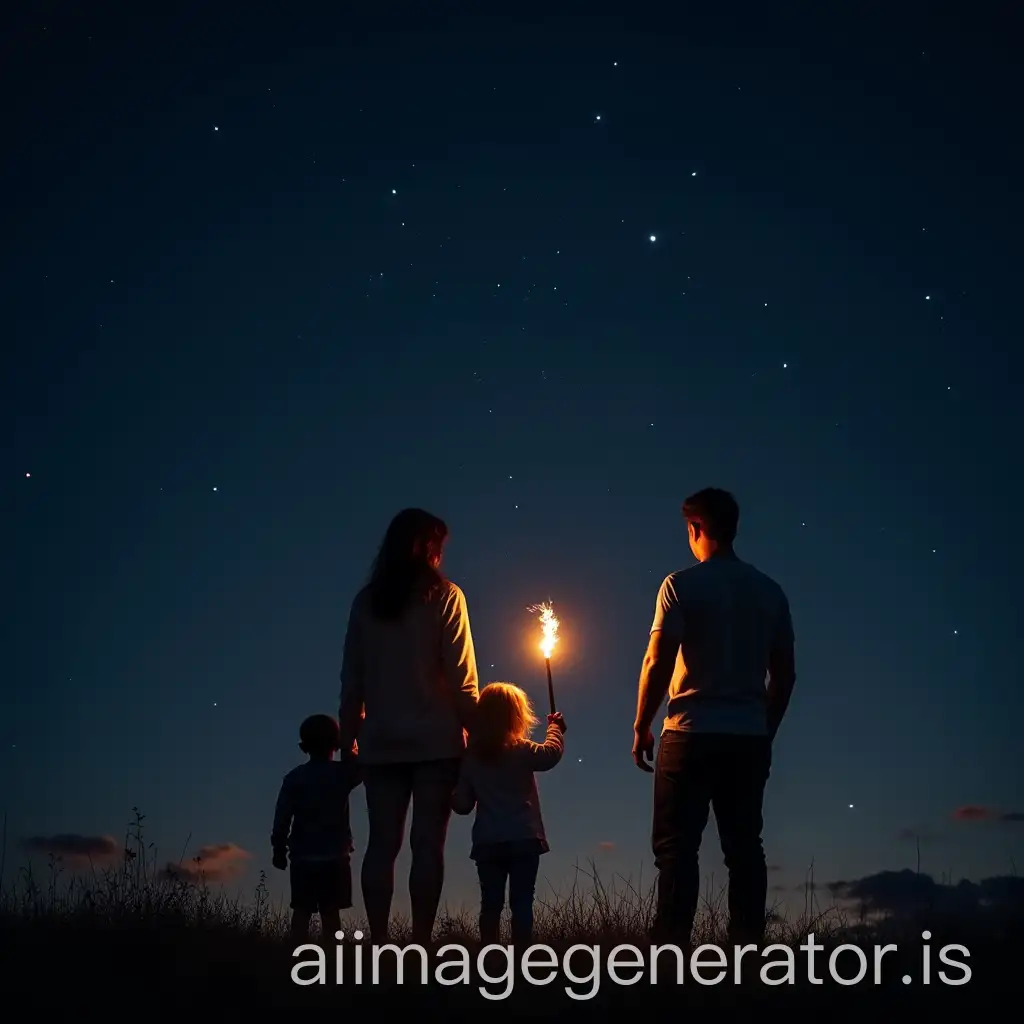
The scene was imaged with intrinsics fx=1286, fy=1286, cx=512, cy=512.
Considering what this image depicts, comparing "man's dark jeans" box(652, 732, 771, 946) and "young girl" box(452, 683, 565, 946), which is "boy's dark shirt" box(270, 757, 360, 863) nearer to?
"young girl" box(452, 683, 565, 946)

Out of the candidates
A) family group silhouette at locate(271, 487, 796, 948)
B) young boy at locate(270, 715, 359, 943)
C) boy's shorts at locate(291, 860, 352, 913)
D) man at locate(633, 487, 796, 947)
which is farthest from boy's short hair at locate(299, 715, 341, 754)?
man at locate(633, 487, 796, 947)

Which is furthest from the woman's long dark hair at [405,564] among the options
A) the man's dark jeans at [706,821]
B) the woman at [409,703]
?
the man's dark jeans at [706,821]

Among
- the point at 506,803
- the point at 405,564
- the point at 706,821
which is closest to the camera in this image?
the point at 706,821

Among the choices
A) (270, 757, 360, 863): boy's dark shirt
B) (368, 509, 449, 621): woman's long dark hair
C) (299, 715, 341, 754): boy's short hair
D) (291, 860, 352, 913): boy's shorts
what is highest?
(368, 509, 449, 621): woman's long dark hair

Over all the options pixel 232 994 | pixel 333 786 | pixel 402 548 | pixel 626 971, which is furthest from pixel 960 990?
pixel 333 786

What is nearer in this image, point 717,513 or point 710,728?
point 710,728

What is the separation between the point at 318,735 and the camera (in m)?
8.80

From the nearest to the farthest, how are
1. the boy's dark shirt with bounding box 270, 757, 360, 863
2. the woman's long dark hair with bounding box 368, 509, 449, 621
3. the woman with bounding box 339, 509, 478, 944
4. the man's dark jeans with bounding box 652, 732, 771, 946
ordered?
the man's dark jeans with bounding box 652, 732, 771, 946, the woman with bounding box 339, 509, 478, 944, the woman's long dark hair with bounding box 368, 509, 449, 621, the boy's dark shirt with bounding box 270, 757, 360, 863

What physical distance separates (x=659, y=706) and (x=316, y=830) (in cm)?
295

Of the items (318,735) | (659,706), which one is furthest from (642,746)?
(318,735)

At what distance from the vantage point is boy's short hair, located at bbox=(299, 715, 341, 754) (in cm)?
879

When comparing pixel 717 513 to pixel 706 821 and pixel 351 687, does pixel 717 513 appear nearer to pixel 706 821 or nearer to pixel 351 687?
pixel 706 821

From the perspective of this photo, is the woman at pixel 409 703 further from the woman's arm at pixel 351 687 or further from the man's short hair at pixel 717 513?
the man's short hair at pixel 717 513

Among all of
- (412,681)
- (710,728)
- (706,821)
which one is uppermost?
(412,681)
